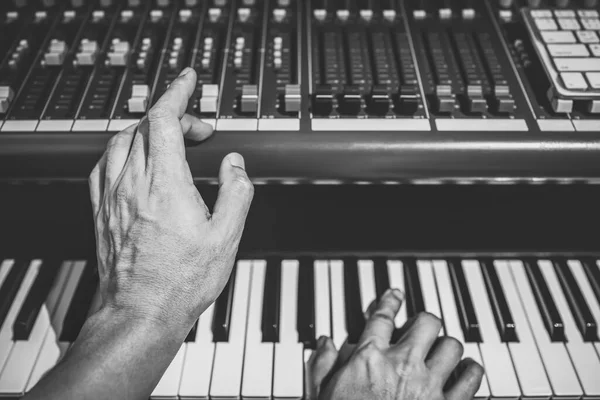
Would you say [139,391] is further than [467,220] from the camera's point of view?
No

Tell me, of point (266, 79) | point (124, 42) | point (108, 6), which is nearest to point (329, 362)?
point (266, 79)

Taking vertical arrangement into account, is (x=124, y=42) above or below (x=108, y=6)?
below

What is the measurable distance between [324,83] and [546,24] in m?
0.61

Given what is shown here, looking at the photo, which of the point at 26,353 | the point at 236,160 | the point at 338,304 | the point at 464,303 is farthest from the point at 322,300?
the point at 26,353

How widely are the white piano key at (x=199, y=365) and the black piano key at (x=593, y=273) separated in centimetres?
99

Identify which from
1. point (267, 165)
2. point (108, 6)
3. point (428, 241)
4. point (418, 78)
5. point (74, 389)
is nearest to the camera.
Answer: point (74, 389)

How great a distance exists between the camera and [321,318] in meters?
1.29

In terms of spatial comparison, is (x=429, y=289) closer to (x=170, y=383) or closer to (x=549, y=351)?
(x=549, y=351)

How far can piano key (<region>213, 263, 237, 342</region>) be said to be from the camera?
1.25 m

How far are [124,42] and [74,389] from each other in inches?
34.4

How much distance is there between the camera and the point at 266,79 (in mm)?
1266

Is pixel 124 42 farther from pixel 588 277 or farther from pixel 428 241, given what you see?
pixel 588 277

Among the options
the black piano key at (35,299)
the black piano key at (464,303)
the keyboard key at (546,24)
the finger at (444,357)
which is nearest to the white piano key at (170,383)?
the black piano key at (35,299)

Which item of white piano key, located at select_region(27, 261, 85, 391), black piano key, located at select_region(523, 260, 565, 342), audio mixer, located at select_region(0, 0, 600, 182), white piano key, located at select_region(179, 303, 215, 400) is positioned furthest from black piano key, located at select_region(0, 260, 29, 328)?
black piano key, located at select_region(523, 260, 565, 342)
